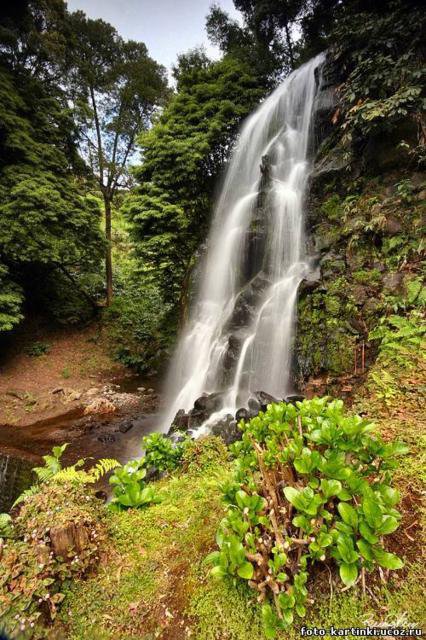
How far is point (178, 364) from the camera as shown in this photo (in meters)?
10.9

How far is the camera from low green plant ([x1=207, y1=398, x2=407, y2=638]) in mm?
1365

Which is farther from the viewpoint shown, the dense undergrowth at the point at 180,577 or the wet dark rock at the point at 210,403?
the wet dark rock at the point at 210,403

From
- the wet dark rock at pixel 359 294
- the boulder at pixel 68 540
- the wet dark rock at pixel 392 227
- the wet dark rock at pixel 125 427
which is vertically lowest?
the wet dark rock at pixel 125 427

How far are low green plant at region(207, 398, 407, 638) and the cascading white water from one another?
5027 mm

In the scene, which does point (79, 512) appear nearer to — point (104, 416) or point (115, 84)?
point (104, 416)

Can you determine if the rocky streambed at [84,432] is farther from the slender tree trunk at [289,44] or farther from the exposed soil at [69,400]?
the slender tree trunk at [289,44]

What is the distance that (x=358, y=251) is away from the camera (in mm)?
6500

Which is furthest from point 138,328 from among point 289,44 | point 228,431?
point 289,44

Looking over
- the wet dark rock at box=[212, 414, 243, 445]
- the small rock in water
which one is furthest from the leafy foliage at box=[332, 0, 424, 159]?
the small rock in water

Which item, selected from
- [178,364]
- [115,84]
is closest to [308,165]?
[178,364]

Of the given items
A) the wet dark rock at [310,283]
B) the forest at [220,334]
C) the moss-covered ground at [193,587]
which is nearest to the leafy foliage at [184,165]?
the forest at [220,334]

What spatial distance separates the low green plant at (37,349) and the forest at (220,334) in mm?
114

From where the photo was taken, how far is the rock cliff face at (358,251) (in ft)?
18.4

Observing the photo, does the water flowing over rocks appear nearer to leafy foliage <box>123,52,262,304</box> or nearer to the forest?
the forest
